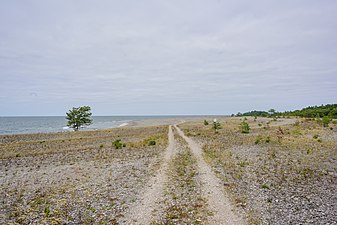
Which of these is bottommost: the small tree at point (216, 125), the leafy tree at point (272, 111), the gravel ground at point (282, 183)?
the gravel ground at point (282, 183)

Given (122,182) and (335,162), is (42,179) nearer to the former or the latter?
(122,182)

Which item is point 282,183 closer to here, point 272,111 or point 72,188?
point 72,188

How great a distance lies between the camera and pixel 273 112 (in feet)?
385

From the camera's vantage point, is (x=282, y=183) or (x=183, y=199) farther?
(x=282, y=183)

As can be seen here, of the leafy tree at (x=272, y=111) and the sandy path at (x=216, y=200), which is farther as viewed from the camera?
the leafy tree at (x=272, y=111)

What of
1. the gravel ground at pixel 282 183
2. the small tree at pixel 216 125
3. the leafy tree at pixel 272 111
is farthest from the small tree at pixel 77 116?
the leafy tree at pixel 272 111

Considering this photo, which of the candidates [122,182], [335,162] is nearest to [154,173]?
[122,182]

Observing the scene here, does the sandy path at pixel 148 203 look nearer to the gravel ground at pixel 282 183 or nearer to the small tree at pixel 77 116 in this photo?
the gravel ground at pixel 282 183

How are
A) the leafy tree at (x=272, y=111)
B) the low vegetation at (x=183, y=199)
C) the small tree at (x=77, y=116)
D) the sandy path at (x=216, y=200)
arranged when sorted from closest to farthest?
the sandy path at (x=216, y=200), the low vegetation at (x=183, y=199), the small tree at (x=77, y=116), the leafy tree at (x=272, y=111)

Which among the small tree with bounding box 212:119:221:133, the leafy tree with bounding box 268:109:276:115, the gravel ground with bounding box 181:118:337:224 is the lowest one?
the gravel ground with bounding box 181:118:337:224

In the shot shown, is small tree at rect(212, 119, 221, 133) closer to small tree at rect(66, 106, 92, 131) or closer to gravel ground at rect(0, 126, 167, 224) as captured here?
gravel ground at rect(0, 126, 167, 224)

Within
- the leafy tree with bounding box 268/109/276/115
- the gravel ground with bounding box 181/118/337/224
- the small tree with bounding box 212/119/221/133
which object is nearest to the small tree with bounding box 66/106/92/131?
the small tree with bounding box 212/119/221/133

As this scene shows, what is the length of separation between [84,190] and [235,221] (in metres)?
8.84

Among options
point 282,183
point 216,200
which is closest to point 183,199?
point 216,200
